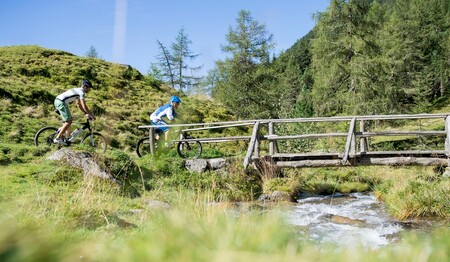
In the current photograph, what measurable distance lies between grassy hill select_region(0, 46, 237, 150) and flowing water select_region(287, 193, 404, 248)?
1141cm

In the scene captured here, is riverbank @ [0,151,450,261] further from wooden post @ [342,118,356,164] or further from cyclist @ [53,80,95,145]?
wooden post @ [342,118,356,164]

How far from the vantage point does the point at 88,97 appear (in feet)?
89.2

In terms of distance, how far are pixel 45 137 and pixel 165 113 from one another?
387cm

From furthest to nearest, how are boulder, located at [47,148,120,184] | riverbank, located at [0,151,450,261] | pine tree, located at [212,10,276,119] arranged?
1. pine tree, located at [212,10,276,119]
2. boulder, located at [47,148,120,184]
3. riverbank, located at [0,151,450,261]

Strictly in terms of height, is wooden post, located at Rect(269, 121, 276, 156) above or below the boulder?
above

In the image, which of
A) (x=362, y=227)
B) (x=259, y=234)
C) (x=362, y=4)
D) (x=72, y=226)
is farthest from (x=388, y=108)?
(x=259, y=234)

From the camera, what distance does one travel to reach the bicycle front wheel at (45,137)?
13242 mm

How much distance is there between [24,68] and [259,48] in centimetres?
1872

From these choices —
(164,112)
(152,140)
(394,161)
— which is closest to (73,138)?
(152,140)

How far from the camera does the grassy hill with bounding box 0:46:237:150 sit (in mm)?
20672

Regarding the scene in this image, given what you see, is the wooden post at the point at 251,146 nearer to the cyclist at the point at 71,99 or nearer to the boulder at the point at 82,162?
the boulder at the point at 82,162

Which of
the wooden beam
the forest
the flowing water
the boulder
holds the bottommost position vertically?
the flowing water

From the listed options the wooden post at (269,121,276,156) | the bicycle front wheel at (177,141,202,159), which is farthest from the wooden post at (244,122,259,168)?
the bicycle front wheel at (177,141,202,159)

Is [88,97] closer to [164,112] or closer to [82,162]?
[164,112]
